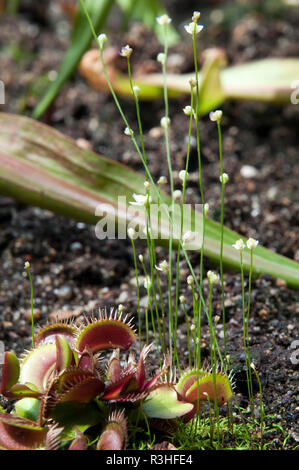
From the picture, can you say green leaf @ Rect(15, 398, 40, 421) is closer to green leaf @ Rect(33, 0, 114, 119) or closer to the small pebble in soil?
the small pebble in soil

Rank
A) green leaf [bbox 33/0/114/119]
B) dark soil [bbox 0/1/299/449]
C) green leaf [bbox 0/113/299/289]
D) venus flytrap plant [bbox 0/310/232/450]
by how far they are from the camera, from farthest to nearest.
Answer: green leaf [bbox 33/0/114/119]
green leaf [bbox 0/113/299/289]
dark soil [bbox 0/1/299/449]
venus flytrap plant [bbox 0/310/232/450]

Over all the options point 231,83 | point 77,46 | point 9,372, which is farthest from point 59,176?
point 231,83

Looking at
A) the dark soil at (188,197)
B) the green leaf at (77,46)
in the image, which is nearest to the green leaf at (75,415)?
the dark soil at (188,197)

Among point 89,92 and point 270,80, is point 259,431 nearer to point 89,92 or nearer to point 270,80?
point 270,80

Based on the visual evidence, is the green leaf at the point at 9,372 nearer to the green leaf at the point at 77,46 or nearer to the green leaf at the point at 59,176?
the green leaf at the point at 59,176

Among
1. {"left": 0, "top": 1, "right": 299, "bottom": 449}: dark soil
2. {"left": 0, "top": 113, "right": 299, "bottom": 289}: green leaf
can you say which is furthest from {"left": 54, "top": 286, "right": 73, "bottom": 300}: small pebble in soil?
{"left": 0, "top": 113, "right": 299, "bottom": 289}: green leaf

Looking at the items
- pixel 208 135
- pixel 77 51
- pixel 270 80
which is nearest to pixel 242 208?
pixel 208 135

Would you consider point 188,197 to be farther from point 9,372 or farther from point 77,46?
point 9,372

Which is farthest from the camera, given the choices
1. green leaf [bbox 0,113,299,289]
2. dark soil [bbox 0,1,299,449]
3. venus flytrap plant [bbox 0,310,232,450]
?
green leaf [bbox 0,113,299,289]
